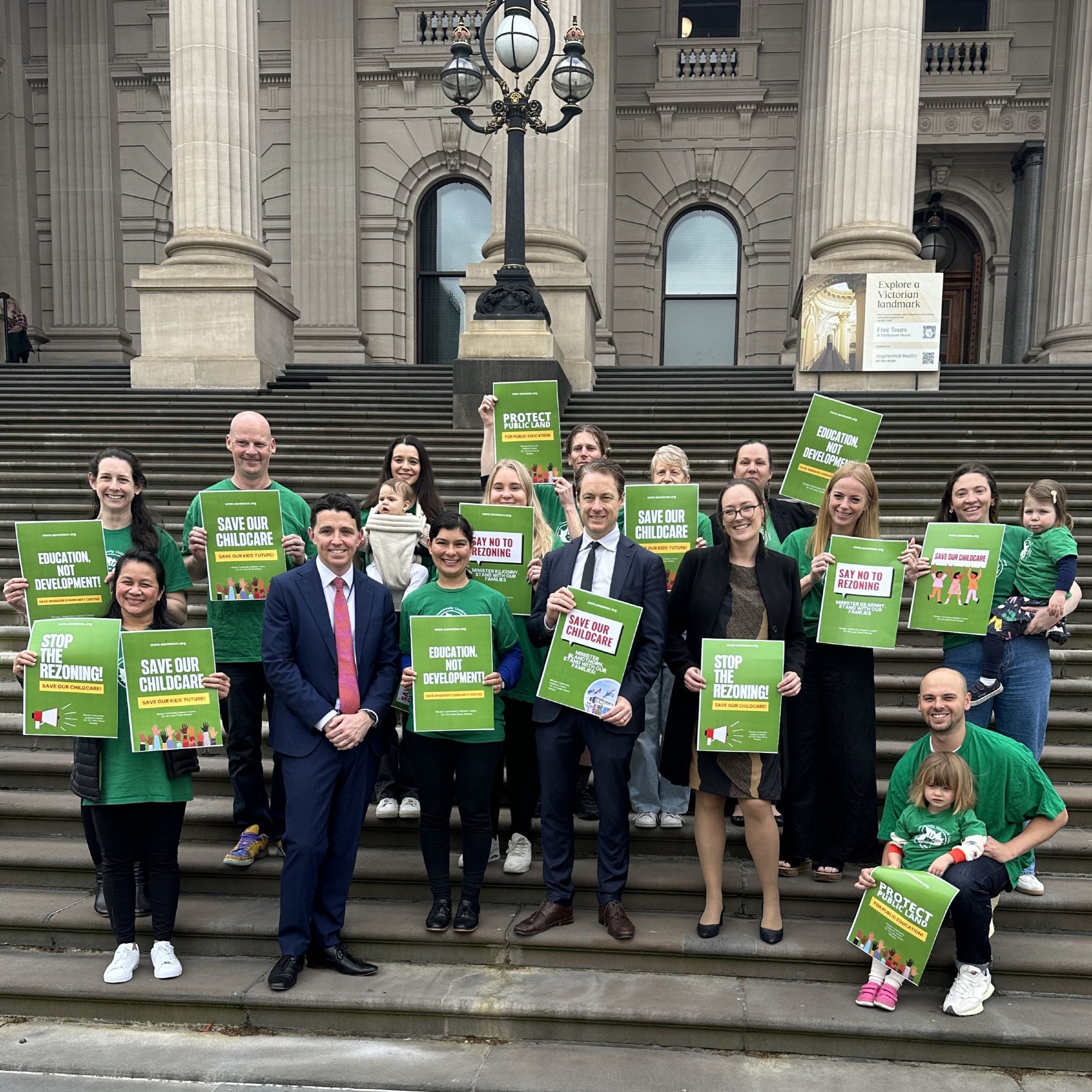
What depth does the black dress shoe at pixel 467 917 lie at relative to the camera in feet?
15.6

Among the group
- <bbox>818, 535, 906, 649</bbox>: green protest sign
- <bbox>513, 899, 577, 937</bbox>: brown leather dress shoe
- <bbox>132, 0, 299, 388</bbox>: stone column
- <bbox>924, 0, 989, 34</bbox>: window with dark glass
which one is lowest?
<bbox>513, 899, 577, 937</bbox>: brown leather dress shoe

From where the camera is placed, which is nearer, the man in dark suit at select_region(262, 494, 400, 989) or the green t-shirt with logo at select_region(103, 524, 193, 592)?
the man in dark suit at select_region(262, 494, 400, 989)

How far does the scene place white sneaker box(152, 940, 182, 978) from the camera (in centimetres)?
452

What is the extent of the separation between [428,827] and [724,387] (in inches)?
414

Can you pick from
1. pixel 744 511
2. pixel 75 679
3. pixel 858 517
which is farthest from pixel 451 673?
pixel 858 517

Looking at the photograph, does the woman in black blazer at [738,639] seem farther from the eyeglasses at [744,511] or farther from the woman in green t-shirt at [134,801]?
the woman in green t-shirt at [134,801]

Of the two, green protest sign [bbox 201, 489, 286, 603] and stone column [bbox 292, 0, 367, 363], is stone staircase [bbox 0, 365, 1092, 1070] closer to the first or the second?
green protest sign [bbox 201, 489, 286, 603]

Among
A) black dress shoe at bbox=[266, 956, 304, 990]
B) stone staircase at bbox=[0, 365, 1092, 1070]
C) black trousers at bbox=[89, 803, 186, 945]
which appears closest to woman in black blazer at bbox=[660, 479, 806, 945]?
stone staircase at bbox=[0, 365, 1092, 1070]

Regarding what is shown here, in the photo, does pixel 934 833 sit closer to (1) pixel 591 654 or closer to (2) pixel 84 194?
(1) pixel 591 654

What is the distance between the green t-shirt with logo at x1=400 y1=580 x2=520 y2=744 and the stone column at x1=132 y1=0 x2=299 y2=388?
1072 centimetres

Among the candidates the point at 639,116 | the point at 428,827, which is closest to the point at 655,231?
the point at 639,116

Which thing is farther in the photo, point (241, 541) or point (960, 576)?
point (241, 541)

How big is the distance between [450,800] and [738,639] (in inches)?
63.1

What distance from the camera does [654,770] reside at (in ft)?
18.4
